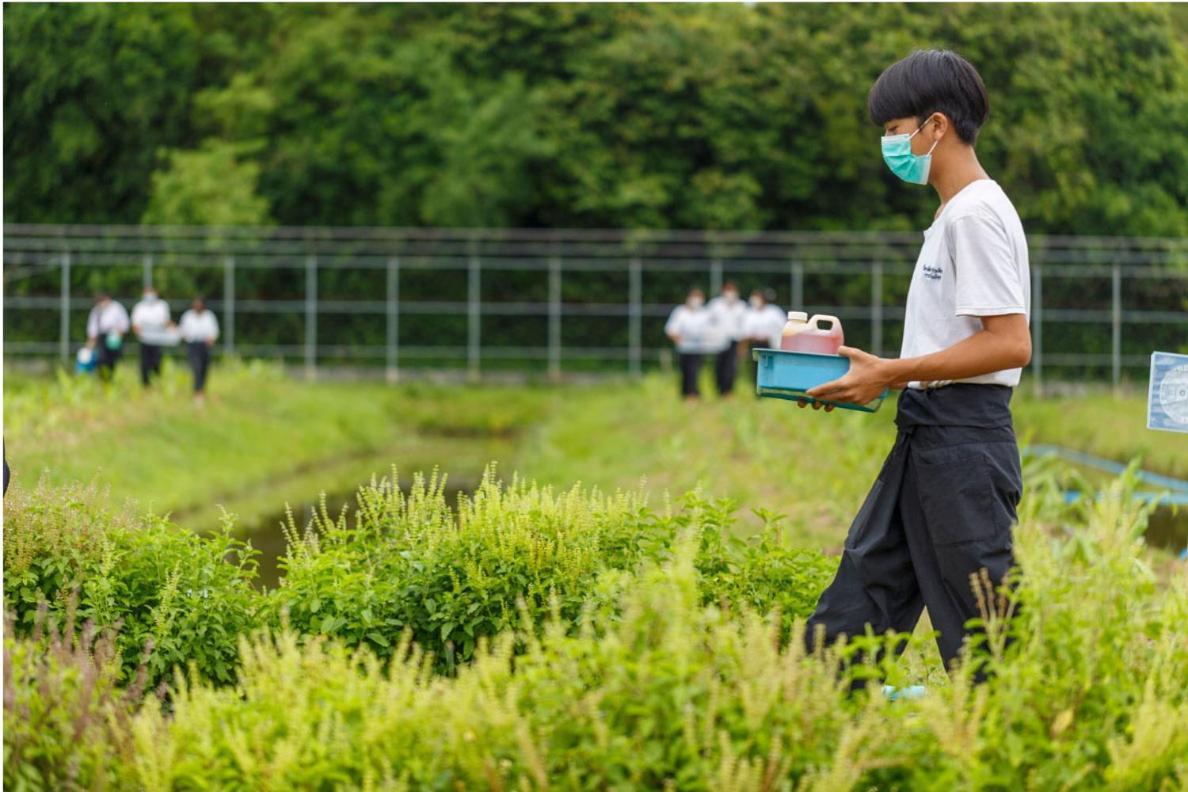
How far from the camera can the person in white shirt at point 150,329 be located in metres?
21.0

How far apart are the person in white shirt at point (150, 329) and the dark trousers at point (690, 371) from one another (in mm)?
6561

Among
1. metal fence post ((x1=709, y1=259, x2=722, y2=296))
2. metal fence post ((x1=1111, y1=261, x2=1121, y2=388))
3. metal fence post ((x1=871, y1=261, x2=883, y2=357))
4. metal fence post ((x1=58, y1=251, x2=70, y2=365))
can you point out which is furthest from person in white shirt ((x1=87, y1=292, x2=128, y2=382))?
metal fence post ((x1=1111, y1=261, x2=1121, y2=388))

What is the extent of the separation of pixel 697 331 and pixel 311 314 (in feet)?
33.8

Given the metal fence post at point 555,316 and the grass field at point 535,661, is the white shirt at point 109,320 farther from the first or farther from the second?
the grass field at point 535,661

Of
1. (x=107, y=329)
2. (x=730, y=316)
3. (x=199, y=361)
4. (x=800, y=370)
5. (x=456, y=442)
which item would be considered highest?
(x=800, y=370)

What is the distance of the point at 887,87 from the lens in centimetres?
416

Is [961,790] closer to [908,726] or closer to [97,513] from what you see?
[908,726]

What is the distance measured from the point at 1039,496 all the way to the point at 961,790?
729 centimetres

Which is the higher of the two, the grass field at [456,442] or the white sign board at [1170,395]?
the white sign board at [1170,395]

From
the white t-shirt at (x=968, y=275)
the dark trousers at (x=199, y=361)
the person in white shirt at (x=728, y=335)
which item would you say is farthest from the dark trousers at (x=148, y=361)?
the white t-shirt at (x=968, y=275)

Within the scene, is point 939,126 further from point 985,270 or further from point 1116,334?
point 1116,334

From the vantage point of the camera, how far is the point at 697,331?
→ 21531 mm

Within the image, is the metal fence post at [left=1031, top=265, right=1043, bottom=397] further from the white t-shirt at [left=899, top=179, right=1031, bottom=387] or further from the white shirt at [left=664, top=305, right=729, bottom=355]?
the white t-shirt at [left=899, top=179, right=1031, bottom=387]

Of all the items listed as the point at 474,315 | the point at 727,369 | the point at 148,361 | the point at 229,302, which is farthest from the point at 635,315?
the point at 148,361
